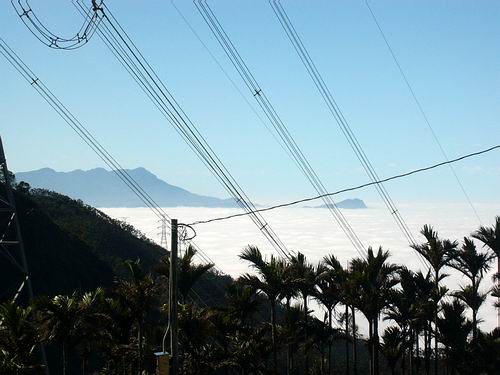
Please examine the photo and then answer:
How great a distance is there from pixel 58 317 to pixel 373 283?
14.9 meters

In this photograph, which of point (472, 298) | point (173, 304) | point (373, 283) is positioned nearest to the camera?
point (173, 304)

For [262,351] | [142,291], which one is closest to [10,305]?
[142,291]

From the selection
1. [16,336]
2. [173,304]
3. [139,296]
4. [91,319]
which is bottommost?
[16,336]

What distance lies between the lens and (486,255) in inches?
1515

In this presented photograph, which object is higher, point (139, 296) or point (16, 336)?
point (139, 296)

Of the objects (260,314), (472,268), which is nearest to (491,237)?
(472,268)

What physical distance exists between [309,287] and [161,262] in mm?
9885

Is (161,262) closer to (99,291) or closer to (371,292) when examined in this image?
(99,291)

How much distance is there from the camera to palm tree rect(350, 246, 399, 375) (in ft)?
94.6

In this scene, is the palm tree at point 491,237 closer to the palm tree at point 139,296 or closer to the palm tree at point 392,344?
the palm tree at point 392,344

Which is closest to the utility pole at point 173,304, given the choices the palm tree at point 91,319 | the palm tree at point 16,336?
the palm tree at point 16,336

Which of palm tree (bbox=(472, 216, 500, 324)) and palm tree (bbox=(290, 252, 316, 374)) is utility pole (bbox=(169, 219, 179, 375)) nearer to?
palm tree (bbox=(290, 252, 316, 374))

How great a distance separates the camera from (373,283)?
1160 inches

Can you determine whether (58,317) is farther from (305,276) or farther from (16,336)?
(305,276)
